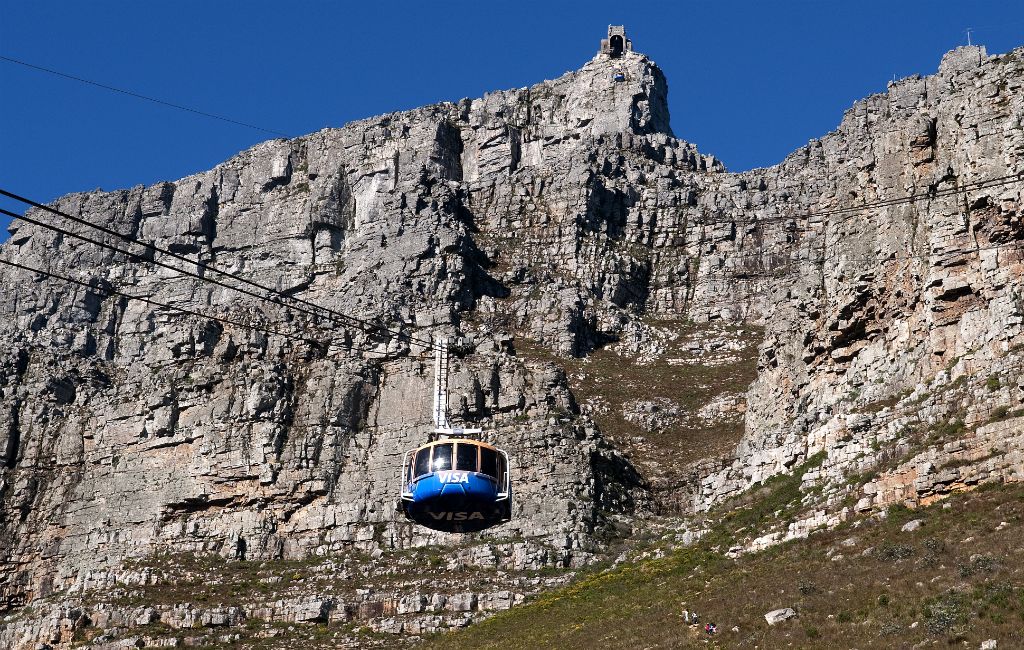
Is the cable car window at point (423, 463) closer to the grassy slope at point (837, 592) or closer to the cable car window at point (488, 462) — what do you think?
the cable car window at point (488, 462)

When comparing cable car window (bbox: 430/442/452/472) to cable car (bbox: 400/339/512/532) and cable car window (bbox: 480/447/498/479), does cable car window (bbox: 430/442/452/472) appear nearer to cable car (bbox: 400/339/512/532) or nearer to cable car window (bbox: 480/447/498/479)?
cable car (bbox: 400/339/512/532)

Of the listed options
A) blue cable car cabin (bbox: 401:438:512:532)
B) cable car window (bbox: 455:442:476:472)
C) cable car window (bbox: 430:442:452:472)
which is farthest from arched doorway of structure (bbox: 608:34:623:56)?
cable car window (bbox: 430:442:452:472)

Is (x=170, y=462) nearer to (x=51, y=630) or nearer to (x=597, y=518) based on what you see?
(x=51, y=630)

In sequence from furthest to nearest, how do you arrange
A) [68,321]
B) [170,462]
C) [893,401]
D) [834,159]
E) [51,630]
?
[68,321] → [834,159] → [170,462] → [51,630] → [893,401]

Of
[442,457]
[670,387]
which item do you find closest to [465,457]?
[442,457]

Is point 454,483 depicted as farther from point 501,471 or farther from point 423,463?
point 501,471

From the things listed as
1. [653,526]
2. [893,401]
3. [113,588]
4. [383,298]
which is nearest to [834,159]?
[383,298]
